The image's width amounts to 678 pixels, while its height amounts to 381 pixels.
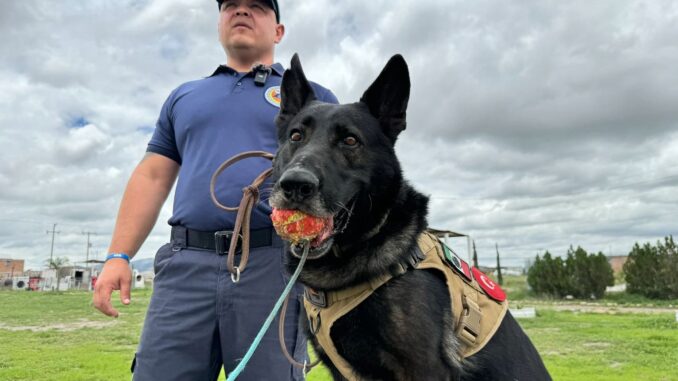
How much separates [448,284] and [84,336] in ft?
48.5

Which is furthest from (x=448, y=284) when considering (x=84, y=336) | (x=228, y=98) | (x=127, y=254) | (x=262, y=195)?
(x=84, y=336)

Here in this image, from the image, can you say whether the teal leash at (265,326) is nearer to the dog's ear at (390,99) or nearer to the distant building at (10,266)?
the dog's ear at (390,99)

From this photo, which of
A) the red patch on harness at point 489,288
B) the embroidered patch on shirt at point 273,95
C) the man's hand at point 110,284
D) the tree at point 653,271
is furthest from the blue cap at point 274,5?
the tree at point 653,271

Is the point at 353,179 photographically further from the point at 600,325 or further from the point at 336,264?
the point at 600,325

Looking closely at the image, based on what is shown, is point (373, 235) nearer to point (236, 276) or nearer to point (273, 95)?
point (236, 276)

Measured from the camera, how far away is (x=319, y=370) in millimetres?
9336

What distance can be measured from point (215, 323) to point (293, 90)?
5.36 feet

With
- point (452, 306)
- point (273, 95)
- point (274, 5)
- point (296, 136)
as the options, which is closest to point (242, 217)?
point (296, 136)

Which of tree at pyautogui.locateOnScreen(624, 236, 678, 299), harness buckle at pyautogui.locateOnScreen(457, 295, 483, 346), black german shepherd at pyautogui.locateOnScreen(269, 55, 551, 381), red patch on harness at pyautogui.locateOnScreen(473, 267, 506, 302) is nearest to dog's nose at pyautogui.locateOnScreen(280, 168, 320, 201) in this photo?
black german shepherd at pyautogui.locateOnScreen(269, 55, 551, 381)

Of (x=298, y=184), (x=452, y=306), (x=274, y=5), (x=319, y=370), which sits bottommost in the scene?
(x=319, y=370)

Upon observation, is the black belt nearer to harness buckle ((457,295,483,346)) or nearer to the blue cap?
harness buckle ((457,295,483,346))

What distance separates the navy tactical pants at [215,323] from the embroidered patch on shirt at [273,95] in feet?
3.40

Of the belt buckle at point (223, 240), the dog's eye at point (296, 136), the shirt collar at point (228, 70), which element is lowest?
the belt buckle at point (223, 240)

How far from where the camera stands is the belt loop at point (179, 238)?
137 inches
